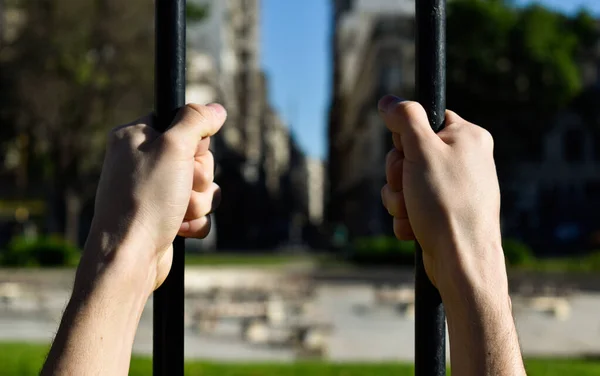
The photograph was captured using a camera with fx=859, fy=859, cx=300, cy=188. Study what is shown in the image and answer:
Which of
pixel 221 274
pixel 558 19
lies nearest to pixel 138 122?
pixel 221 274

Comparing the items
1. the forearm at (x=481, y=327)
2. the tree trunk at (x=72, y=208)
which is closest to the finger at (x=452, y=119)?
the forearm at (x=481, y=327)

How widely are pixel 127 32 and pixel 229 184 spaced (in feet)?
102

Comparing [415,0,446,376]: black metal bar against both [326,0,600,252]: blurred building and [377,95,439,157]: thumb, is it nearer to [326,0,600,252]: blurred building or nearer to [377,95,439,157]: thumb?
[377,95,439,157]: thumb

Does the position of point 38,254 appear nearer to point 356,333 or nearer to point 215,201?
point 356,333

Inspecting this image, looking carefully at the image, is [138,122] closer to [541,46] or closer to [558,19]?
[541,46]

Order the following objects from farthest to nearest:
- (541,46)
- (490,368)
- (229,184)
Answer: (229,184) < (541,46) < (490,368)

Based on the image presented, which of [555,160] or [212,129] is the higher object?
[555,160]

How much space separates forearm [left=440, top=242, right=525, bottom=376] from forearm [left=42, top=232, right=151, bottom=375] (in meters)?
0.53

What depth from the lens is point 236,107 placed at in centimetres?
7825

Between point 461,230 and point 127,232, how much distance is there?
556mm

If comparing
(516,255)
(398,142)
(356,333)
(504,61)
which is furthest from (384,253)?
(398,142)

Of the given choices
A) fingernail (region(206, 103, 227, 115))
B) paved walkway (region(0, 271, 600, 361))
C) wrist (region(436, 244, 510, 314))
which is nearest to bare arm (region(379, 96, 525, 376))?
wrist (region(436, 244, 510, 314))

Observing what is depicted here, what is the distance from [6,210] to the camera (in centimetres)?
4553

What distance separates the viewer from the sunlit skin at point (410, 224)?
1.38 metres
